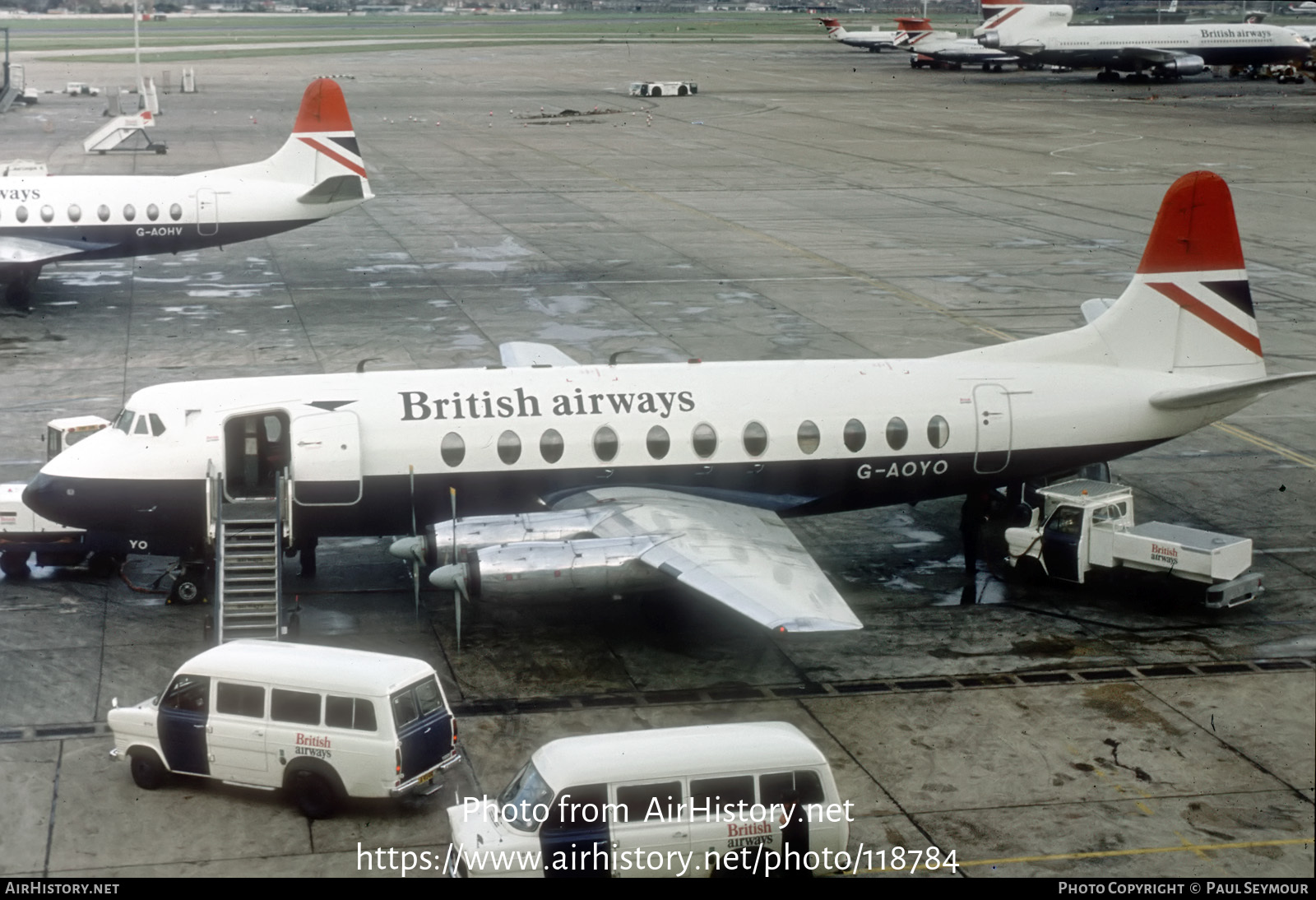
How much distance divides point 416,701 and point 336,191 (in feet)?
112

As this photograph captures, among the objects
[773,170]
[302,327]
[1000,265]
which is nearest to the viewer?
[302,327]

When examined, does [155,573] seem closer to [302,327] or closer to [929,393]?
[929,393]

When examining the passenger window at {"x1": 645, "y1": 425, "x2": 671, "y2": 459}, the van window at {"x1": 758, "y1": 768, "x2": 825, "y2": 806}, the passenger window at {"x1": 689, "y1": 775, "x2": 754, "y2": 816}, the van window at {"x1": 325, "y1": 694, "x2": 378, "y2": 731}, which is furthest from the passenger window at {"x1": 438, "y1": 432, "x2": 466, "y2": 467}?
the van window at {"x1": 758, "y1": 768, "x2": 825, "y2": 806}

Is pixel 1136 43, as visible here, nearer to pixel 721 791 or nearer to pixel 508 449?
pixel 508 449

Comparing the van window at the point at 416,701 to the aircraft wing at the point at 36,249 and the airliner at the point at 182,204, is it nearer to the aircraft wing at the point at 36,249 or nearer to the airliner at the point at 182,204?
the airliner at the point at 182,204

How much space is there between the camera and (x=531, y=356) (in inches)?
1225

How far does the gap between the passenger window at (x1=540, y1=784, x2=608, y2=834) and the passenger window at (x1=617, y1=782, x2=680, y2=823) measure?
0.63 ft

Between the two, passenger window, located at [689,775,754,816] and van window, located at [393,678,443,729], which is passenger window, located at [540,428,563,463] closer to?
van window, located at [393,678,443,729]

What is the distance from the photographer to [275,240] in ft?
198

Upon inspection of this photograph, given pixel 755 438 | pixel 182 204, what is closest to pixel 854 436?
pixel 755 438

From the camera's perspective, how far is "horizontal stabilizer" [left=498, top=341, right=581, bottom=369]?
3064cm

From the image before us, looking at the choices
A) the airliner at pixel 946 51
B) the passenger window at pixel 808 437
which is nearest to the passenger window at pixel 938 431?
the passenger window at pixel 808 437
